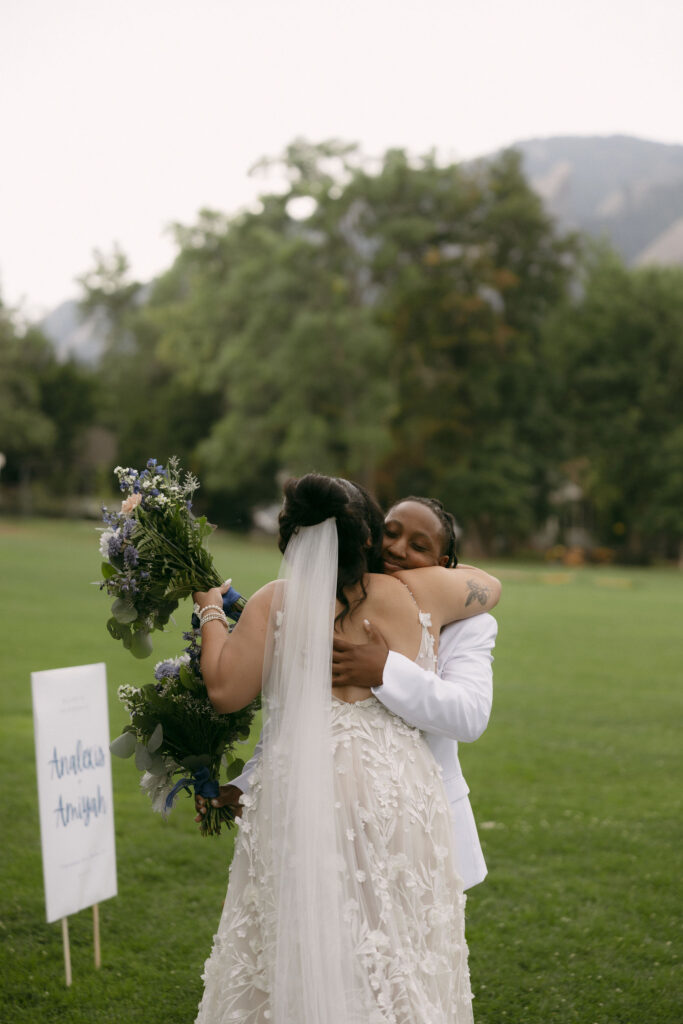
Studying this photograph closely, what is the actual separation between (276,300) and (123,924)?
41.8m

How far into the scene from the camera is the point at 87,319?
8075 cm

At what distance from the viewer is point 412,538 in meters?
3.21

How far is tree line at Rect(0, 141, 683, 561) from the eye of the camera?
45500 mm

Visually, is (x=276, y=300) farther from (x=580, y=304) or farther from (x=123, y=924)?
(x=123, y=924)

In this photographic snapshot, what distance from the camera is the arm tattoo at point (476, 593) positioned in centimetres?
311

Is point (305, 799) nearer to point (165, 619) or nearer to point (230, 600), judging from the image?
point (230, 600)

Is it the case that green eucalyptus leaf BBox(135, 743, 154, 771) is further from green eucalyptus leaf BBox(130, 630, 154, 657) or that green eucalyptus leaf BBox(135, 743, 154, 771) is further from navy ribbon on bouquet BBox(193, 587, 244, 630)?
navy ribbon on bouquet BBox(193, 587, 244, 630)

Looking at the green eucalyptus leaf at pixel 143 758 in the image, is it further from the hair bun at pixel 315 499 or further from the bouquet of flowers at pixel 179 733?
the hair bun at pixel 315 499

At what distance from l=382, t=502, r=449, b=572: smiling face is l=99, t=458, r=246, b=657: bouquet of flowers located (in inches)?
20.5

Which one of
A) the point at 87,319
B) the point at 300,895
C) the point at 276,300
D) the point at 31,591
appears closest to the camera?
the point at 300,895

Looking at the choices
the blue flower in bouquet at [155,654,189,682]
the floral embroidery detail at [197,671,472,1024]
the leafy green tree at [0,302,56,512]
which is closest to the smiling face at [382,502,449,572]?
the floral embroidery detail at [197,671,472,1024]

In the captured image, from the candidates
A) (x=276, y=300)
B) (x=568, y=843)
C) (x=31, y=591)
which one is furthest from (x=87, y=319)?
(x=568, y=843)

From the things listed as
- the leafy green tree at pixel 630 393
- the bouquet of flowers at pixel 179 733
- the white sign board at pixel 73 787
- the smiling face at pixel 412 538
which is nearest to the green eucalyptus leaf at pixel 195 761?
the bouquet of flowers at pixel 179 733

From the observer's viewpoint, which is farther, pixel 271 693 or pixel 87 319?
pixel 87 319
